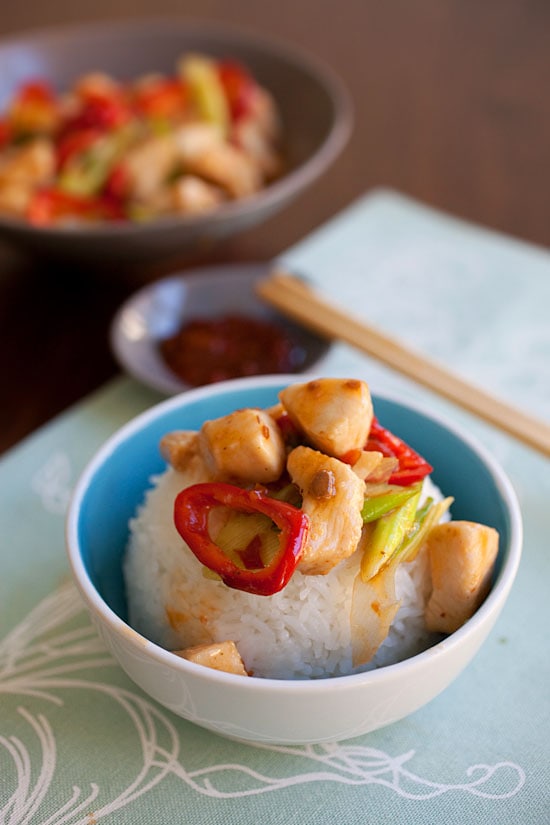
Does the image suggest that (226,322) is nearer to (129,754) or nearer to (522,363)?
(522,363)

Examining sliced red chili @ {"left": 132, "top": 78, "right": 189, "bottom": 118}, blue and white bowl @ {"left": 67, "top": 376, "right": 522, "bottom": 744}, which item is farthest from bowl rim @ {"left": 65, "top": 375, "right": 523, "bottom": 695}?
sliced red chili @ {"left": 132, "top": 78, "right": 189, "bottom": 118}

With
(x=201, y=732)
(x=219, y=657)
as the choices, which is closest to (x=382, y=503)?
(x=219, y=657)

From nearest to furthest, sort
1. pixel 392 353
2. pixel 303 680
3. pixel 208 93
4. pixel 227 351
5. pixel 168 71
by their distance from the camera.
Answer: pixel 303 680, pixel 392 353, pixel 227 351, pixel 208 93, pixel 168 71

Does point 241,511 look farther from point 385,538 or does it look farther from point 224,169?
point 224,169

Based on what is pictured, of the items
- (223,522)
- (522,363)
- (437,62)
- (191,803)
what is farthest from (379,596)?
(437,62)

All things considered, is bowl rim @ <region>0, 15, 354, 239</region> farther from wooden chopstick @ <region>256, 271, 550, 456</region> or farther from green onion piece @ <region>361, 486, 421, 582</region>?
green onion piece @ <region>361, 486, 421, 582</region>

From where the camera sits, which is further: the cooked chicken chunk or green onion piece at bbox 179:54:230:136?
green onion piece at bbox 179:54:230:136

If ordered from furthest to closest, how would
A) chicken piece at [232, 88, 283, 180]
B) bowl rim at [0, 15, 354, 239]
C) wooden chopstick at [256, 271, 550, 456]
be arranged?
chicken piece at [232, 88, 283, 180]
bowl rim at [0, 15, 354, 239]
wooden chopstick at [256, 271, 550, 456]
